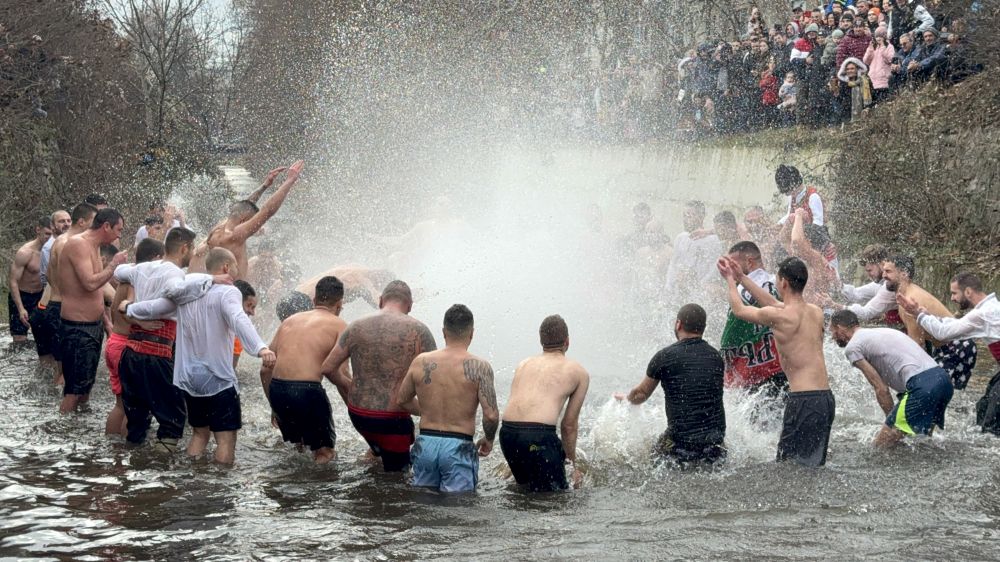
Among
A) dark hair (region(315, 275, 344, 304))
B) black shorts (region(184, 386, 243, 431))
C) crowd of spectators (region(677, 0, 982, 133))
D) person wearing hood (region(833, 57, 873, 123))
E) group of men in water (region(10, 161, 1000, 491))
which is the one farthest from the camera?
person wearing hood (region(833, 57, 873, 123))

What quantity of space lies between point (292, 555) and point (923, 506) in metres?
3.85

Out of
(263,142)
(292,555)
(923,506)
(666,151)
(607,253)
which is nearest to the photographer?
(292,555)

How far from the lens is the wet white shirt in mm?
8062

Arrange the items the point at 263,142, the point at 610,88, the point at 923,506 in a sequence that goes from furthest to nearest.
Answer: the point at 263,142 → the point at 610,88 → the point at 923,506

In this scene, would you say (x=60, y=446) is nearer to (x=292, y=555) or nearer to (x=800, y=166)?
(x=292, y=555)

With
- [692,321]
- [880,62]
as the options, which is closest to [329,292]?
[692,321]

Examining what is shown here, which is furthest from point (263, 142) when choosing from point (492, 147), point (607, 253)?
Answer: point (607, 253)

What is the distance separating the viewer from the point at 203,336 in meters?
7.77

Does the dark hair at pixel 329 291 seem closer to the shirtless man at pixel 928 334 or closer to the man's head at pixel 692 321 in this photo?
the man's head at pixel 692 321

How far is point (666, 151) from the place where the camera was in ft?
75.4

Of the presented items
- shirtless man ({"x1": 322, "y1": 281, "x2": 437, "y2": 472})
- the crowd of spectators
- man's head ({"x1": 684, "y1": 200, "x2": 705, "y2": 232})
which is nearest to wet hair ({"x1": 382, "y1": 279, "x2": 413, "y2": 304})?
shirtless man ({"x1": 322, "y1": 281, "x2": 437, "y2": 472})

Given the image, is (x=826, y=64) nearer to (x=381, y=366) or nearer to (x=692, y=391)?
(x=692, y=391)

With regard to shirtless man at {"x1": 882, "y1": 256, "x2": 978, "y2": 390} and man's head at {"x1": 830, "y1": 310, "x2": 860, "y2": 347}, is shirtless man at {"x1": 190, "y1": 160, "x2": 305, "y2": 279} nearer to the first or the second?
man's head at {"x1": 830, "y1": 310, "x2": 860, "y2": 347}

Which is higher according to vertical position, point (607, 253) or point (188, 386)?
point (607, 253)
